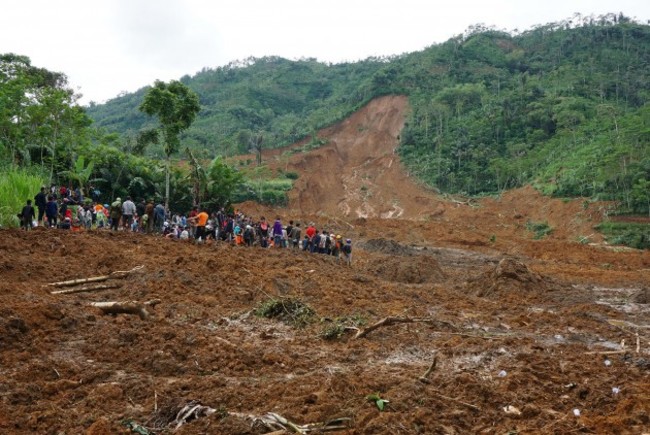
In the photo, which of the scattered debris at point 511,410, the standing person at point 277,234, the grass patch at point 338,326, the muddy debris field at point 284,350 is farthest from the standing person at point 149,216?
the scattered debris at point 511,410

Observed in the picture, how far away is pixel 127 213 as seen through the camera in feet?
54.9

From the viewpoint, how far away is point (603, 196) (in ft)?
113

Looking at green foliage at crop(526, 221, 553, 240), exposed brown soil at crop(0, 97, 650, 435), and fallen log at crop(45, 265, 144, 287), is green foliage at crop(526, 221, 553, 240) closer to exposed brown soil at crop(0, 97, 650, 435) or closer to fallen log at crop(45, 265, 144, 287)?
exposed brown soil at crop(0, 97, 650, 435)

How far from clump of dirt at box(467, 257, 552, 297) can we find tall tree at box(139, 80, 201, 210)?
12224 mm

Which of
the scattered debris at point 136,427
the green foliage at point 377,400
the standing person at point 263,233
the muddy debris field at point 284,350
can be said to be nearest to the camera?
the scattered debris at point 136,427

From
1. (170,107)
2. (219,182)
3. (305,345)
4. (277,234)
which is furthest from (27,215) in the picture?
(219,182)

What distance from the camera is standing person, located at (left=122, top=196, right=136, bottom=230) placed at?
16.7m

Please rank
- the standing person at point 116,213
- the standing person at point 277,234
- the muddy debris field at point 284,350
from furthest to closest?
the standing person at point 277,234 < the standing person at point 116,213 < the muddy debris field at point 284,350

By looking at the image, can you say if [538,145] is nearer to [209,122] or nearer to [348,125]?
[348,125]

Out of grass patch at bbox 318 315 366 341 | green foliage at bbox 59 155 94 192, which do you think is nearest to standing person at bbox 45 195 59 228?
green foliage at bbox 59 155 94 192

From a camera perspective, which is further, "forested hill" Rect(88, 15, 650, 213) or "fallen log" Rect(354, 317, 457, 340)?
"forested hill" Rect(88, 15, 650, 213)

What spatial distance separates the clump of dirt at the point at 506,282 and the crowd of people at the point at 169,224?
195 inches

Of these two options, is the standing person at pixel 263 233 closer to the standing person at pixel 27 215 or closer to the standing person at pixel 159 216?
the standing person at pixel 159 216

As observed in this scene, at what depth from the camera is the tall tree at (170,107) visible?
70.2 ft
